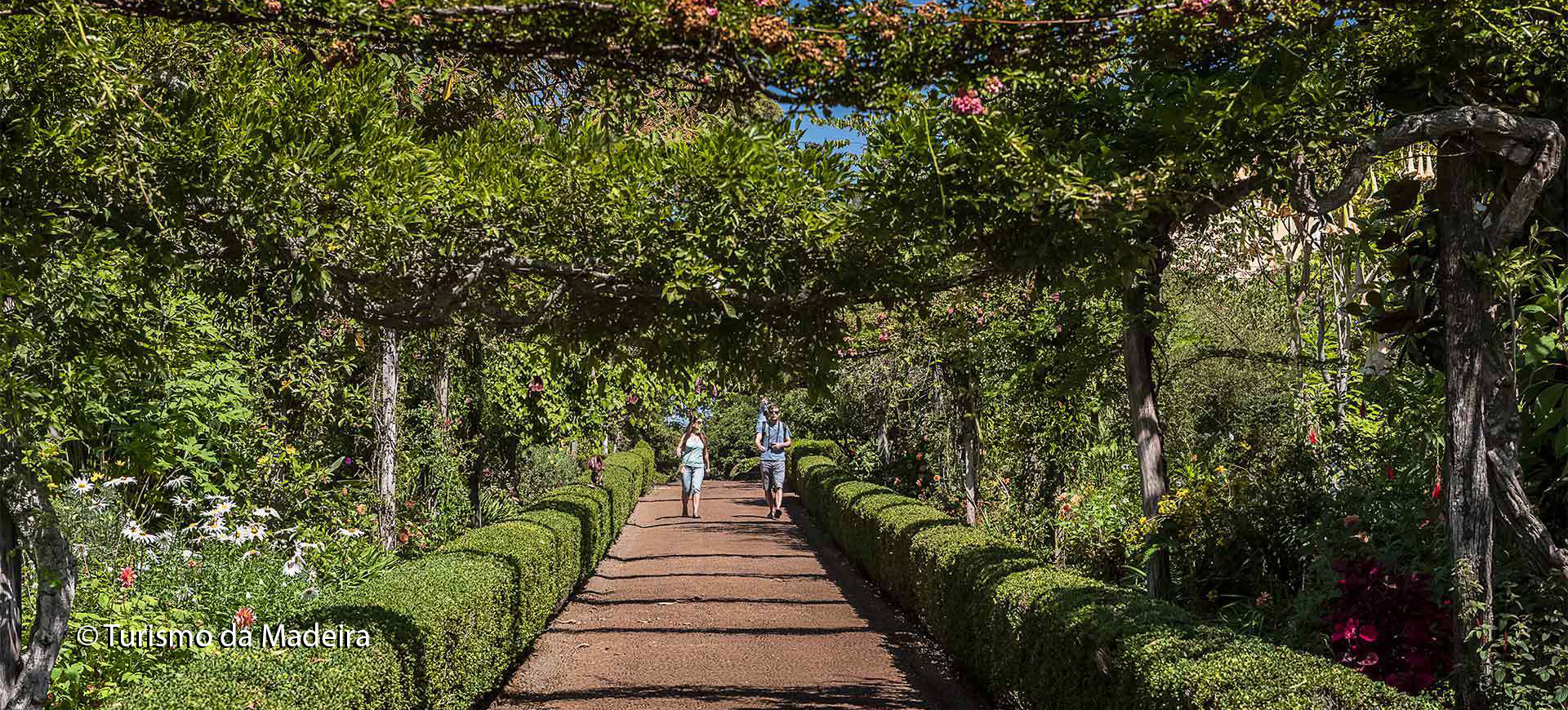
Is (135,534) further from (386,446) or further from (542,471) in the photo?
(542,471)

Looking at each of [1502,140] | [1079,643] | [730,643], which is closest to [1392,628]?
[1079,643]

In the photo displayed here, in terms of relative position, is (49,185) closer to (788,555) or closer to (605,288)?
Result: (605,288)

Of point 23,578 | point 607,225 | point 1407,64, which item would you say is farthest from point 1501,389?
point 23,578

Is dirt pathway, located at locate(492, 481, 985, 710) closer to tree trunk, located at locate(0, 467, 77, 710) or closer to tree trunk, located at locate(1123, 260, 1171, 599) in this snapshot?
Result: tree trunk, located at locate(1123, 260, 1171, 599)

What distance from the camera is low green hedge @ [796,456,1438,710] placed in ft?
11.7

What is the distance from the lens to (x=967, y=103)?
3.87 metres

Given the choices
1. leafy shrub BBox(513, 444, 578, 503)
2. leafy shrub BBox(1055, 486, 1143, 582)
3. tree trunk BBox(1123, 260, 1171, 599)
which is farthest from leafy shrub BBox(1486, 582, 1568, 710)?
leafy shrub BBox(513, 444, 578, 503)

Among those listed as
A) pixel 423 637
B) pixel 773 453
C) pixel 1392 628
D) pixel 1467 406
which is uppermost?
pixel 1467 406

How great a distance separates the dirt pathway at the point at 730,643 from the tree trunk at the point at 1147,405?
1426 millimetres

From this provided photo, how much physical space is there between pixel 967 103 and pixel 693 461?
38.5 ft

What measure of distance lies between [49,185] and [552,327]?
6.51 feet

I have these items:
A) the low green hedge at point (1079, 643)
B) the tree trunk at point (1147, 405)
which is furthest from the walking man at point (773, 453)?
the tree trunk at point (1147, 405)

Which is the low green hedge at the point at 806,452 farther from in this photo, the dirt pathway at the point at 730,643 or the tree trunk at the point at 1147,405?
the tree trunk at the point at 1147,405

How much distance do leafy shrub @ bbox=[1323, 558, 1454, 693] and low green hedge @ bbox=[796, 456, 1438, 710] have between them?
0.33m
